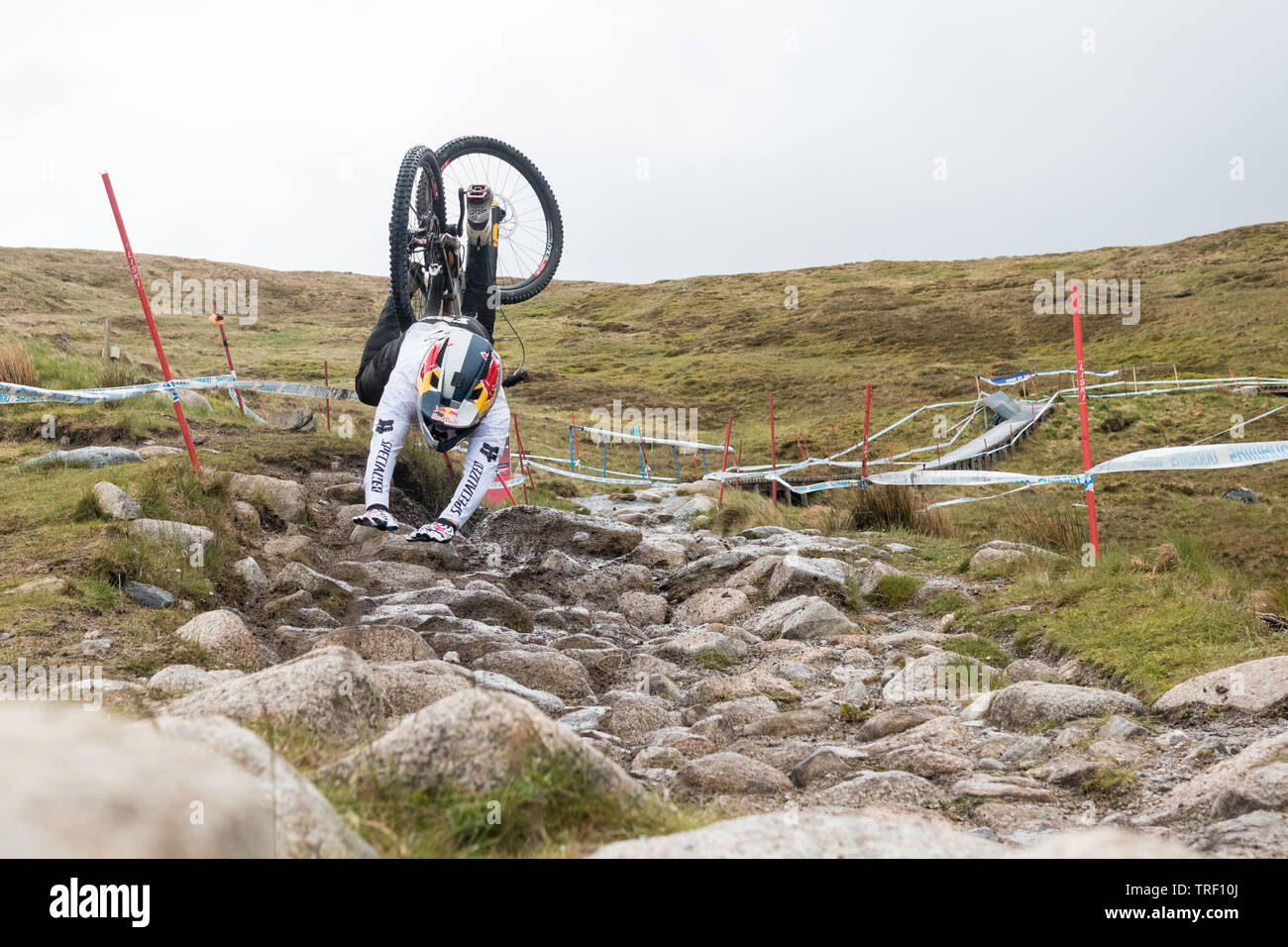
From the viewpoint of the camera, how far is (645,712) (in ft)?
21.0

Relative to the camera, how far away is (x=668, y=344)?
217ft

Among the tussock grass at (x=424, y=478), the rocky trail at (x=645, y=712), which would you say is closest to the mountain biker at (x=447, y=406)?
the rocky trail at (x=645, y=712)

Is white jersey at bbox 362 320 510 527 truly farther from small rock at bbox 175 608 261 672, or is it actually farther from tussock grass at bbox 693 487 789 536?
tussock grass at bbox 693 487 789 536

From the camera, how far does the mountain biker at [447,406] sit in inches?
338

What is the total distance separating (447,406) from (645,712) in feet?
11.3

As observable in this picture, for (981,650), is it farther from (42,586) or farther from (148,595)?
(42,586)

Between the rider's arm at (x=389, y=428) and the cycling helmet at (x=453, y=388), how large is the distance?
106 millimetres

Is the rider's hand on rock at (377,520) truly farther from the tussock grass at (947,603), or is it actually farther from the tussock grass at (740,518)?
the tussock grass at (740,518)

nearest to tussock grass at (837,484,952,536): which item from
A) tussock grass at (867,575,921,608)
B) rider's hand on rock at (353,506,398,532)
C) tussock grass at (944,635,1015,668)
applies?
tussock grass at (867,575,921,608)

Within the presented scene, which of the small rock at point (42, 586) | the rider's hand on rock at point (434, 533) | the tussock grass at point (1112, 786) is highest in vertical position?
the rider's hand on rock at point (434, 533)

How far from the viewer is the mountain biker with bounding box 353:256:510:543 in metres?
8.58
